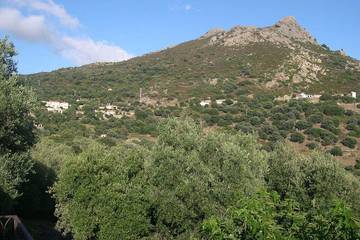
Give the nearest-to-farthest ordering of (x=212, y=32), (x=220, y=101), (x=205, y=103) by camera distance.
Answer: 1. (x=205, y=103)
2. (x=220, y=101)
3. (x=212, y=32)

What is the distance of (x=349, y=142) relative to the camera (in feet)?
185

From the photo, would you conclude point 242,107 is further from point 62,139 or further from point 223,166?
point 223,166

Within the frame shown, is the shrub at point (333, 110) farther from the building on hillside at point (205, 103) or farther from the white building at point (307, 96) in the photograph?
the building on hillside at point (205, 103)

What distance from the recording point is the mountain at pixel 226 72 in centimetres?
8694

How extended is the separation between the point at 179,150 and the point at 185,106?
5603 cm

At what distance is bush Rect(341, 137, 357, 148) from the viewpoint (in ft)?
184

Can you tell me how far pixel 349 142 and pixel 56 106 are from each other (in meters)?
47.2

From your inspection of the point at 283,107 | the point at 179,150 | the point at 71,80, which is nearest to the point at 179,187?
the point at 179,150

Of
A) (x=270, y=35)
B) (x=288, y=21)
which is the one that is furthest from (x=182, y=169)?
(x=288, y=21)

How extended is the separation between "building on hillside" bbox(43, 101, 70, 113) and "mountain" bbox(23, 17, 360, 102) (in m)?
6.69

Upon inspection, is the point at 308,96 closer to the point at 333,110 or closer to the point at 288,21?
the point at 333,110

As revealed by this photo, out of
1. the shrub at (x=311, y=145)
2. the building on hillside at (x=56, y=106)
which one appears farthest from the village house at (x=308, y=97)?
the building on hillside at (x=56, y=106)

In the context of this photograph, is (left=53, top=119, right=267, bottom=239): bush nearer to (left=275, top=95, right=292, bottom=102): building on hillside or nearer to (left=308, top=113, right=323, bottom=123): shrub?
(left=308, top=113, right=323, bottom=123): shrub

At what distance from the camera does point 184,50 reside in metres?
123
